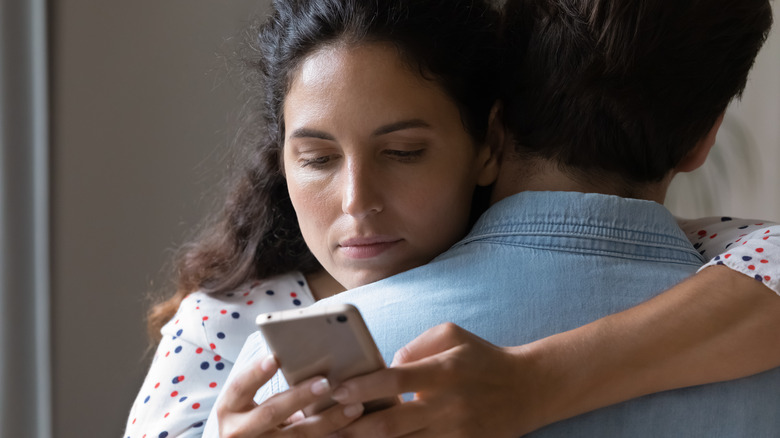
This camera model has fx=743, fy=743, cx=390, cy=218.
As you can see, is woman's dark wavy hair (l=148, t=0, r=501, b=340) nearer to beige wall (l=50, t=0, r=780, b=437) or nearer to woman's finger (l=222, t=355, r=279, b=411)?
woman's finger (l=222, t=355, r=279, b=411)

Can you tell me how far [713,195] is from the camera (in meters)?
2.17

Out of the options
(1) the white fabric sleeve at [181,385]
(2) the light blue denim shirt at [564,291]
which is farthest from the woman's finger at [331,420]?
(1) the white fabric sleeve at [181,385]

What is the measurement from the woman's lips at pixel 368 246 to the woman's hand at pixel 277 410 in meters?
0.30

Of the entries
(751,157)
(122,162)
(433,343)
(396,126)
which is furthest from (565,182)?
(122,162)

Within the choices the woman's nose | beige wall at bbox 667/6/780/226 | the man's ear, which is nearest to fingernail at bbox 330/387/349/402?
the woman's nose

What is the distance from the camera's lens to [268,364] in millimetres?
623

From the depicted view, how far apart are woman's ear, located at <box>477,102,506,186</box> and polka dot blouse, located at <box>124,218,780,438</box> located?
0.31m

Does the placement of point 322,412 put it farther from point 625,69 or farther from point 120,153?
point 120,153

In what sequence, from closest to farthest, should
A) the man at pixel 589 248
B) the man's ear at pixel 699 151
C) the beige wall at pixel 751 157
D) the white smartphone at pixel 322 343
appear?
the white smartphone at pixel 322 343
the man at pixel 589 248
the man's ear at pixel 699 151
the beige wall at pixel 751 157

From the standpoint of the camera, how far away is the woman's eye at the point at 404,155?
91 centimetres

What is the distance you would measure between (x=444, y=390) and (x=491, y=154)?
1.43ft

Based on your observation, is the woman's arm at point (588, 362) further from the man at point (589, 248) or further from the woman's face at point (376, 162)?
the woman's face at point (376, 162)

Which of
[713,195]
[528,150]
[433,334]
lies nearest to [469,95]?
[528,150]

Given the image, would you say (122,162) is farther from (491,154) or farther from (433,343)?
(433,343)
